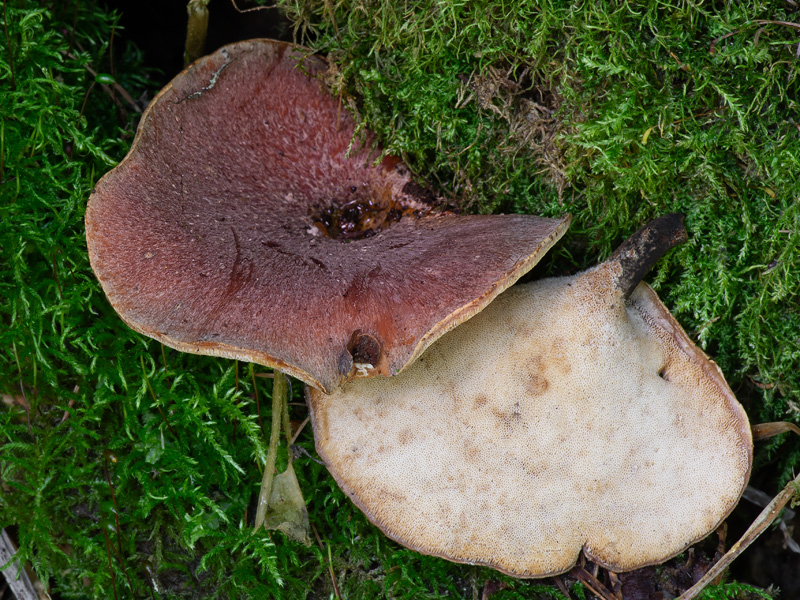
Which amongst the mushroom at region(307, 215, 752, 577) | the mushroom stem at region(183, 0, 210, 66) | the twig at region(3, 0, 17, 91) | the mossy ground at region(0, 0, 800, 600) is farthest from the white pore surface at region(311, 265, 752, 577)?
the twig at region(3, 0, 17, 91)

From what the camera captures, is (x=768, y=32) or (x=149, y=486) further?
(x=149, y=486)

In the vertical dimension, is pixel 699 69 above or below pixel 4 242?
above

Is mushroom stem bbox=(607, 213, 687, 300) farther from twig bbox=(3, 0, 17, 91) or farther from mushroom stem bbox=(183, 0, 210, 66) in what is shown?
twig bbox=(3, 0, 17, 91)

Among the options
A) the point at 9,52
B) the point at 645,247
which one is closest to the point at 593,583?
the point at 645,247

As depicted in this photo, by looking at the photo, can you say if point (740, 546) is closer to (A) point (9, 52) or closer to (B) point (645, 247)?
(B) point (645, 247)

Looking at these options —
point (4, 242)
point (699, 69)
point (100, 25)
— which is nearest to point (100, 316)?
point (4, 242)

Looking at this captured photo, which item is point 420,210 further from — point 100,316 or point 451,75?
point 100,316
